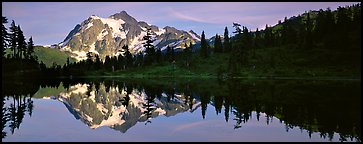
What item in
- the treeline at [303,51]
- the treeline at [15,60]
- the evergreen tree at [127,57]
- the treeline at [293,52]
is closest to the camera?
the treeline at [15,60]

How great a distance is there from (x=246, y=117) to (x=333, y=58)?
12142 cm

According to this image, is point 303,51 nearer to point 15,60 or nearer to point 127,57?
point 127,57

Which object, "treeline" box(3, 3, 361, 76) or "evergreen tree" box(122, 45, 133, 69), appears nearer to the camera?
"treeline" box(3, 3, 361, 76)

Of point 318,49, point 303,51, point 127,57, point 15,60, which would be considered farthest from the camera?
point 127,57

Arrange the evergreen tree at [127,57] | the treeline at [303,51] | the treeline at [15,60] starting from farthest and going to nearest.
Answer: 1. the evergreen tree at [127,57]
2. the treeline at [303,51]
3. the treeline at [15,60]

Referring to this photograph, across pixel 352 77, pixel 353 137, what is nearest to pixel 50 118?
pixel 353 137

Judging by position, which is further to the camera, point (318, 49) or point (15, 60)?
point (318, 49)

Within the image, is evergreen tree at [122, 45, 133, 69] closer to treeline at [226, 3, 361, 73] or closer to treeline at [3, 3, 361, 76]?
treeline at [3, 3, 361, 76]

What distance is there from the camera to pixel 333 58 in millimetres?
135375

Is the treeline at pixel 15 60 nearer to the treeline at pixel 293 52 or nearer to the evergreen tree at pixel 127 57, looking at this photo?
the treeline at pixel 293 52

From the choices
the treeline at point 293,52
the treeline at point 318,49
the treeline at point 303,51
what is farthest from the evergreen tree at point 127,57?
the treeline at point 318,49

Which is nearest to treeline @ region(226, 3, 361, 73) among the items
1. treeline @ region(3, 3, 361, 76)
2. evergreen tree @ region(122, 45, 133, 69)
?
treeline @ region(3, 3, 361, 76)

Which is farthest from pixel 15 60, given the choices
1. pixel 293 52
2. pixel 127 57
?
pixel 293 52

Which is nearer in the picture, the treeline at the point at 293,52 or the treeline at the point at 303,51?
the treeline at the point at 293,52
